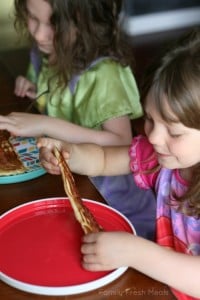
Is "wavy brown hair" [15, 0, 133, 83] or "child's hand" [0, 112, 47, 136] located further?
"wavy brown hair" [15, 0, 133, 83]

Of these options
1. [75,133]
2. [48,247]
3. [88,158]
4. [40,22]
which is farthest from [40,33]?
[48,247]

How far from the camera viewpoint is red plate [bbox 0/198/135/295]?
0.79 meters

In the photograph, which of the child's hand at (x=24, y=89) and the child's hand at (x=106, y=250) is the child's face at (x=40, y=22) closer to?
the child's hand at (x=24, y=89)

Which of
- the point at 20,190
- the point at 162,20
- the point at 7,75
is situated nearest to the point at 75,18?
the point at 7,75

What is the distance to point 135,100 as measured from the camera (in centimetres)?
145

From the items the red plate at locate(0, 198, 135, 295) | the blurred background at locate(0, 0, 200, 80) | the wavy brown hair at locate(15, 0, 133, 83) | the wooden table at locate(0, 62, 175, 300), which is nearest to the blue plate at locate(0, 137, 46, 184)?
the wooden table at locate(0, 62, 175, 300)

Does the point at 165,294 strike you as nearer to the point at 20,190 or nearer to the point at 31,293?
the point at 31,293

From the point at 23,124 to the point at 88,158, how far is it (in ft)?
0.71

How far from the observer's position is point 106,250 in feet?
2.68

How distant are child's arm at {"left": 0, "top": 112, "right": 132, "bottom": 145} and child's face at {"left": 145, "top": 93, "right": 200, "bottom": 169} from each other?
39cm

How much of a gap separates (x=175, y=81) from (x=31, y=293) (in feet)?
1.29

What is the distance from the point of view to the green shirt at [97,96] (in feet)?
4.45

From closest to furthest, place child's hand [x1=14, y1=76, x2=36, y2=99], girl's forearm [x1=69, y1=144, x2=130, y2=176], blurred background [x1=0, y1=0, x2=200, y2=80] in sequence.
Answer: girl's forearm [x1=69, y1=144, x2=130, y2=176] → child's hand [x1=14, y1=76, x2=36, y2=99] → blurred background [x1=0, y1=0, x2=200, y2=80]

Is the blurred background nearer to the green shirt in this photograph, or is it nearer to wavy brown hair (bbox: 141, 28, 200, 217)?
the green shirt
